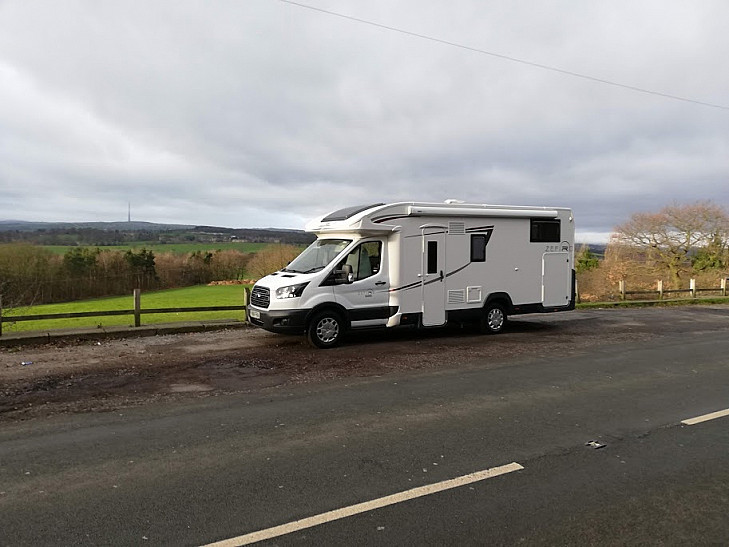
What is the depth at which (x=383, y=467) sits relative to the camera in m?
4.49

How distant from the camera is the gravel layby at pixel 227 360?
696 centimetres

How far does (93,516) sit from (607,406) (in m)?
5.73

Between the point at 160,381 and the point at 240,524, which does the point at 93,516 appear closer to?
the point at 240,524

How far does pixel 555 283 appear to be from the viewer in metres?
13.0

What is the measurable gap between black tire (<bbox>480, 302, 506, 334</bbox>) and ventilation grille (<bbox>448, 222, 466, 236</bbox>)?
1.91 meters

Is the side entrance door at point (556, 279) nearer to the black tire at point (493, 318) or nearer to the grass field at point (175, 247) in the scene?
the black tire at point (493, 318)

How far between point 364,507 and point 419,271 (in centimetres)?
776

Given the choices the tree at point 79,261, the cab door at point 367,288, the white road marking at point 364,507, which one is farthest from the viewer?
the tree at point 79,261

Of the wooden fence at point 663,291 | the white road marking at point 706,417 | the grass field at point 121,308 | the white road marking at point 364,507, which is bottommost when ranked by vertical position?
the grass field at point 121,308

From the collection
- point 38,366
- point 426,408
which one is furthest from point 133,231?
point 426,408

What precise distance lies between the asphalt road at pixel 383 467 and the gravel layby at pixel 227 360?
734mm

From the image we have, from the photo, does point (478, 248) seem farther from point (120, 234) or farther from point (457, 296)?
point (120, 234)

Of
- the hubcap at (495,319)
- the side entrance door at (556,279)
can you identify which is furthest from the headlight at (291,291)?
the side entrance door at (556,279)

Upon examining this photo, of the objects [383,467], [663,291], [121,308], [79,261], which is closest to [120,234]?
[79,261]
